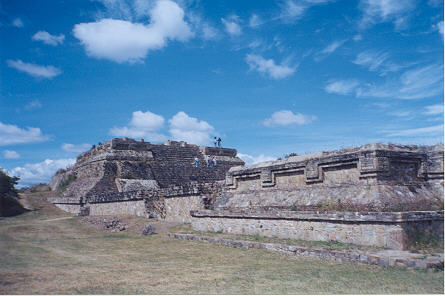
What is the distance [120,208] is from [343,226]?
12401 mm

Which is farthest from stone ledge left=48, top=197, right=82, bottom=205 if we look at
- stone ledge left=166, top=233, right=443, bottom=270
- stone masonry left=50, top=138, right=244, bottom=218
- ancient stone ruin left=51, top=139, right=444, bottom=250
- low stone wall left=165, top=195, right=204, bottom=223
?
stone ledge left=166, top=233, right=443, bottom=270

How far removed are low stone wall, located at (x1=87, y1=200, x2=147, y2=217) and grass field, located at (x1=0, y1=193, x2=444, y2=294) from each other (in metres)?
6.50

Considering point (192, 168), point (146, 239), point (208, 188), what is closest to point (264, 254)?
point (146, 239)

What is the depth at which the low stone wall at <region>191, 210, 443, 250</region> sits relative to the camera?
6.99 m

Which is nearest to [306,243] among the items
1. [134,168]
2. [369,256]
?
[369,256]

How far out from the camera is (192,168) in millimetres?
26109

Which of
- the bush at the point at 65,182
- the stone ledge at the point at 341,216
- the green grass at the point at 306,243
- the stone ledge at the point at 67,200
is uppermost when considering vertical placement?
the bush at the point at 65,182

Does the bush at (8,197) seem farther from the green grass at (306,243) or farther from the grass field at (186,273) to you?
the green grass at (306,243)

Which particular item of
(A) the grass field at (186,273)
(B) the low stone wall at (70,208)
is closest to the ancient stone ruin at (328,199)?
(A) the grass field at (186,273)

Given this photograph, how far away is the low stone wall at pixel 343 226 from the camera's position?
6988 millimetres

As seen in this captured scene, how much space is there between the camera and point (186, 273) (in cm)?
614

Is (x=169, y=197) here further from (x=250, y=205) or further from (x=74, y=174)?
(x=74, y=174)

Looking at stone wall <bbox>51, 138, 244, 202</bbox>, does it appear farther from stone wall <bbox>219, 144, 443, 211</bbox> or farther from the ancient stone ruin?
stone wall <bbox>219, 144, 443, 211</bbox>

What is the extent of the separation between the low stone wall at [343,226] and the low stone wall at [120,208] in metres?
6.49
